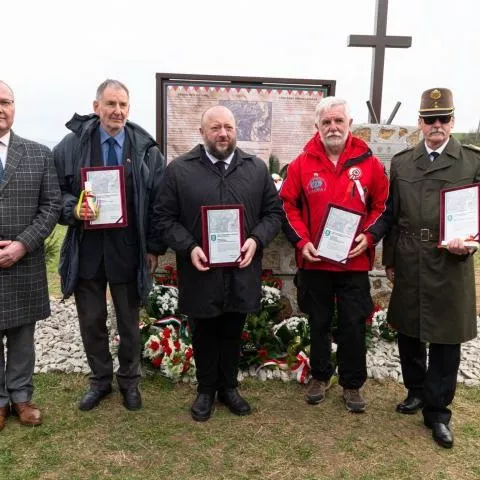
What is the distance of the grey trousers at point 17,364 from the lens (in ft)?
11.5

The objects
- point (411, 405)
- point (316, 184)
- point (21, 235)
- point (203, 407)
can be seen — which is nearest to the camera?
point (21, 235)

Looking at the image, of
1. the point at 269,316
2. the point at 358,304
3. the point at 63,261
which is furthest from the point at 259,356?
the point at 63,261

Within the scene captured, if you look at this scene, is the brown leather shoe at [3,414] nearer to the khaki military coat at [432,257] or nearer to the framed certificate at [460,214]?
the khaki military coat at [432,257]

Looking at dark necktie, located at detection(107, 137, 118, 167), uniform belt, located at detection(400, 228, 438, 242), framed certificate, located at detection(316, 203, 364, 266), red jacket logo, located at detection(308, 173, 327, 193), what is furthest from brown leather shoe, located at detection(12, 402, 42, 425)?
uniform belt, located at detection(400, 228, 438, 242)

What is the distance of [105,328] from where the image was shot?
383 cm

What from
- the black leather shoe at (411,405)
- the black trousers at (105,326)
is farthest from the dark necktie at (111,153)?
the black leather shoe at (411,405)

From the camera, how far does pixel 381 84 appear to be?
20.4 ft

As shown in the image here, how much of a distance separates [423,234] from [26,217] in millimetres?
2649

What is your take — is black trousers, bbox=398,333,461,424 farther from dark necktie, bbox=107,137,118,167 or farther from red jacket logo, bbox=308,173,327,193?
dark necktie, bbox=107,137,118,167

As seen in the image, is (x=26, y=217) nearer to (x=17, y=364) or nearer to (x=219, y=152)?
(x=17, y=364)

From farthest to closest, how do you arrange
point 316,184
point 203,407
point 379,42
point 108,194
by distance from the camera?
point 379,42 < point 203,407 < point 316,184 < point 108,194

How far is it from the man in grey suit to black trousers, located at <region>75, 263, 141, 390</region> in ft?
0.94

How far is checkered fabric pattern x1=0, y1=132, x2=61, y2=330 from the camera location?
328cm

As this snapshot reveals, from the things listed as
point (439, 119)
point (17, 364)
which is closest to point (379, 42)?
point (439, 119)
